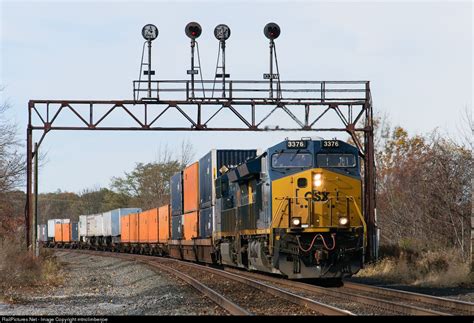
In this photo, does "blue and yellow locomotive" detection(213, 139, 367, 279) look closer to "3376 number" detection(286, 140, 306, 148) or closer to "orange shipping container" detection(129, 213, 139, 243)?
"3376 number" detection(286, 140, 306, 148)

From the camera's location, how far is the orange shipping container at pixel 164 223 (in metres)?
39.8

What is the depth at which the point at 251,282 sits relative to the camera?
769 inches

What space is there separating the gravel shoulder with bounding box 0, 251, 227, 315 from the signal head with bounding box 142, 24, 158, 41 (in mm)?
8345

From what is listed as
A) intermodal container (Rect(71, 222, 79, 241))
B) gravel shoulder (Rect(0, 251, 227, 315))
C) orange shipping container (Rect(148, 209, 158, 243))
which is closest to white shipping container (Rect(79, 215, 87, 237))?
intermodal container (Rect(71, 222, 79, 241))

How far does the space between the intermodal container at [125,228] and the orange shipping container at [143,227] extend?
12.2 ft

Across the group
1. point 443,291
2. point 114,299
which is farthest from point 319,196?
point 114,299

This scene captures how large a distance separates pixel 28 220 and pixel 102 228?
111ft

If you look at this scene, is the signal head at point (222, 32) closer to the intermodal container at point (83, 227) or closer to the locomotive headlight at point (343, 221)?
the locomotive headlight at point (343, 221)

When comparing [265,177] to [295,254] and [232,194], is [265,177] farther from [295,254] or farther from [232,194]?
[232,194]

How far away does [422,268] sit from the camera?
23344mm

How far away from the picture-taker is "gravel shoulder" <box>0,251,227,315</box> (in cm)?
1453

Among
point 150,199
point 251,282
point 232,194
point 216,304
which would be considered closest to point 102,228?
point 150,199

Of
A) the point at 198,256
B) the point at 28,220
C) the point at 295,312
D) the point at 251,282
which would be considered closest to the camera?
the point at 295,312

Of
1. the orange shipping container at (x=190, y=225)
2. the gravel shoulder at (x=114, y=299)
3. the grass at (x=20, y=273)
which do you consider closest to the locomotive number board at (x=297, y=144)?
the gravel shoulder at (x=114, y=299)
